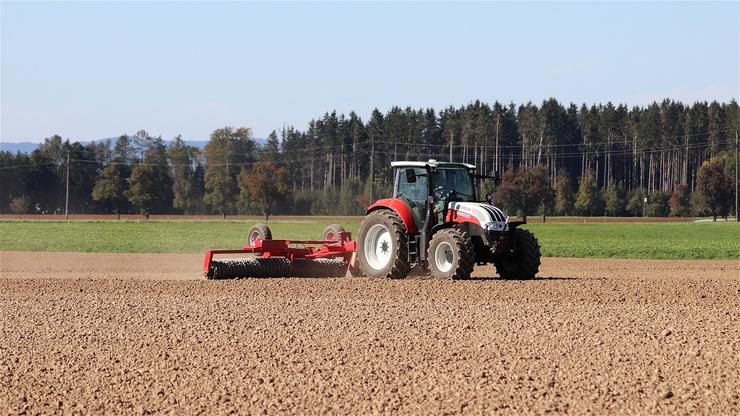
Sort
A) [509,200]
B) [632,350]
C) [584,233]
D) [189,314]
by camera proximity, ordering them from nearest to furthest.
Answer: [632,350], [189,314], [584,233], [509,200]

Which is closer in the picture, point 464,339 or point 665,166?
point 464,339

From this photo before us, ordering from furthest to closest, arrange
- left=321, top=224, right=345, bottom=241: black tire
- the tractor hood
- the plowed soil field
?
1. left=321, top=224, right=345, bottom=241: black tire
2. the tractor hood
3. the plowed soil field

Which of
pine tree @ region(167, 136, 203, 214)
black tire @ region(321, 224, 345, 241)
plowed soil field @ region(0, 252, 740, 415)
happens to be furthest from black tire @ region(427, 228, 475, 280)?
pine tree @ region(167, 136, 203, 214)

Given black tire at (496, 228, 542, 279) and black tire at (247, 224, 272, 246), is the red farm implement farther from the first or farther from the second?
black tire at (496, 228, 542, 279)

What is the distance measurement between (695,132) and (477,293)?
112m

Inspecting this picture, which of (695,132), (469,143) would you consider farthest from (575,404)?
(695,132)

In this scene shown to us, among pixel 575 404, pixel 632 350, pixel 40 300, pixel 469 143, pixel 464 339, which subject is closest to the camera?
pixel 575 404

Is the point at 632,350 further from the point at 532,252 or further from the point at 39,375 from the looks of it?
the point at 532,252

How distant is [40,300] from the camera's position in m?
16.1

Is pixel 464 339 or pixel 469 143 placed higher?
pixel 469 143

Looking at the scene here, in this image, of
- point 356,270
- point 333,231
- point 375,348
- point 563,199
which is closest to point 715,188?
point 563,199

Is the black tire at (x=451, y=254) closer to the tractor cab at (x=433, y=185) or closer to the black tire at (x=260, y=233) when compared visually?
the tractor cab at (x=433, y=185)

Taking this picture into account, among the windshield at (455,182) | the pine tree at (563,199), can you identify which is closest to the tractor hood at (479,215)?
the windshield at (455,182)

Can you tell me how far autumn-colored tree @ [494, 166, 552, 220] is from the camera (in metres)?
77.6
